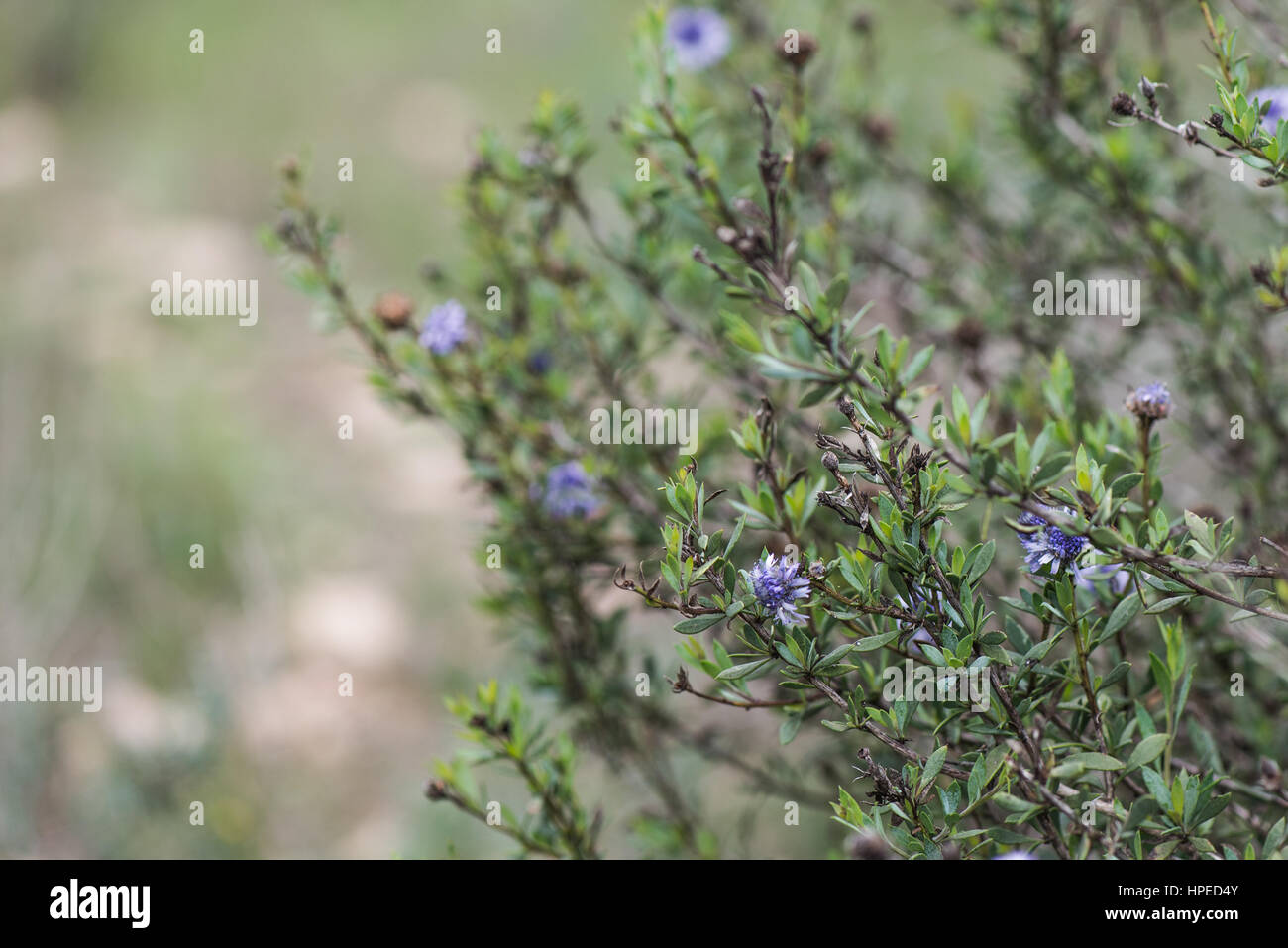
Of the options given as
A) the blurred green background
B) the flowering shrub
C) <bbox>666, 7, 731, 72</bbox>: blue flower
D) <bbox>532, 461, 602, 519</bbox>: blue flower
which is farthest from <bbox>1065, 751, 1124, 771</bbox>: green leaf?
<bbox>666, 7, 731, 72</bbox>: blue flower

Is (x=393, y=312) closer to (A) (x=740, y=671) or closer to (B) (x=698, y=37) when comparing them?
(A) (x=740, y=671)

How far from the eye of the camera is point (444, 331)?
1.61m

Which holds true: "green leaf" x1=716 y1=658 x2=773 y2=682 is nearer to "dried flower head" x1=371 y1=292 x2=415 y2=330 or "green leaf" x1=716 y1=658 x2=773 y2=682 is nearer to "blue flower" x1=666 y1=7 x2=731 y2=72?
"dried flower head" x1=371 y1=292 x2=415 y2=330

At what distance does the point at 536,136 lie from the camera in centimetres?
169

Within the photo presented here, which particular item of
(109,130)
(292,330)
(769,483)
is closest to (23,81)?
(109,130)

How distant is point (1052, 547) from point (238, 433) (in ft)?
13.2

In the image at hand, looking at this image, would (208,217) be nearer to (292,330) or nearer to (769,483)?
(292,330)

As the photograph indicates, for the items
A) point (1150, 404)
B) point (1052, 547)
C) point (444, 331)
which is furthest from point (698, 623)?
point (444, 331)

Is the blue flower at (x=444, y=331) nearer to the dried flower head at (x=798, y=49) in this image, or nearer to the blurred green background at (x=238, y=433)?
the blurred green background at (x=238, y=433)

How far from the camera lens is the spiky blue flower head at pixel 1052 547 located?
0.96 m

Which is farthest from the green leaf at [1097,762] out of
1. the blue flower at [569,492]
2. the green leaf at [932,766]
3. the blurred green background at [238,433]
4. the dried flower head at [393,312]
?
the dried flower head at [393,312]

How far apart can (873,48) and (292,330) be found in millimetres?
4045

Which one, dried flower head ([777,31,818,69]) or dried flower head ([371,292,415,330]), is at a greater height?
dried flower head ([777,31,818,69])

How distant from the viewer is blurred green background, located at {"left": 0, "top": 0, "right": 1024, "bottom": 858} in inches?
118
